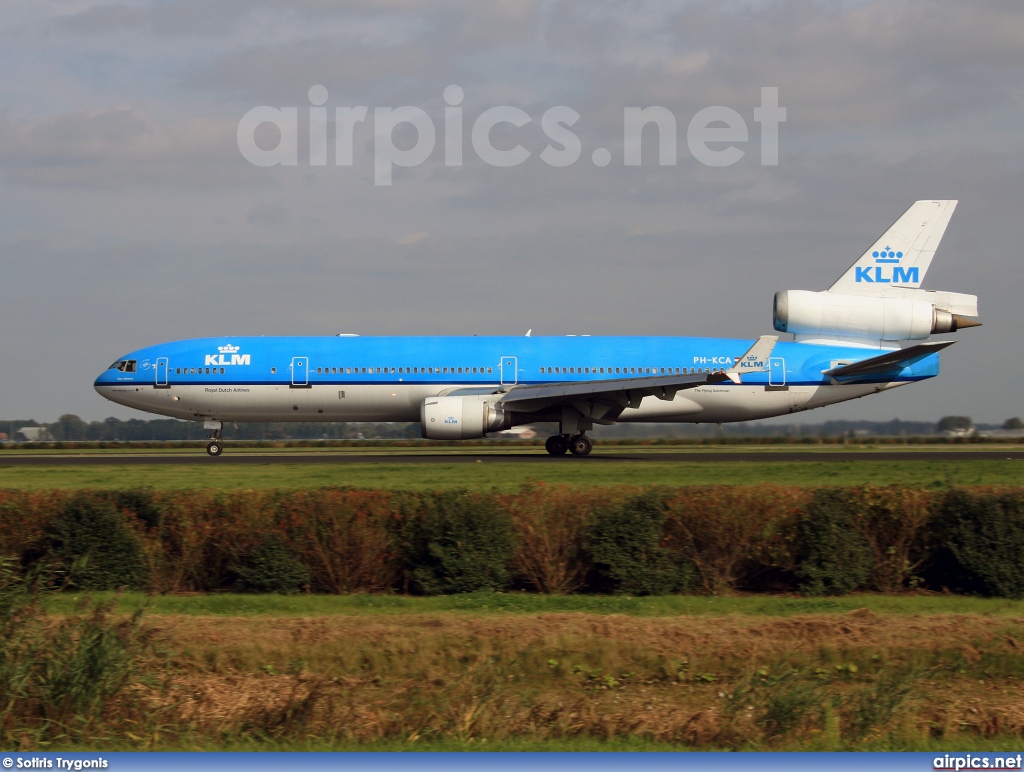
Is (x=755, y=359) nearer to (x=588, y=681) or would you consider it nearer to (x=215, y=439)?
(x=215, y=439)

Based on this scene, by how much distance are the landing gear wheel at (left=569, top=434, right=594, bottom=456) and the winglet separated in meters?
5.30

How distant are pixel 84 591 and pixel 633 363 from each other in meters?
24.4

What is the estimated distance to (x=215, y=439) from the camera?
3672cm

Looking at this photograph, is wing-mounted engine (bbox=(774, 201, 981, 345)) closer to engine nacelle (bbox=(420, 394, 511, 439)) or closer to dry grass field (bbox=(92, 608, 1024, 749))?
engine nacelle (bbox=(420, 394, 511, 439))

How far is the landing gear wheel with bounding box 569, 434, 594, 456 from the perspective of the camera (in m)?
34.6

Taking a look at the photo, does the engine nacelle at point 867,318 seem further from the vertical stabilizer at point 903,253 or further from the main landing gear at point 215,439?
the main landing gear at point 215,439

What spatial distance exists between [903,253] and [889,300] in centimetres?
224

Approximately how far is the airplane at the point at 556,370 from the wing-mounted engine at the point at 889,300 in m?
0.05

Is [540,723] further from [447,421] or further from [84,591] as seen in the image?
[447,421]

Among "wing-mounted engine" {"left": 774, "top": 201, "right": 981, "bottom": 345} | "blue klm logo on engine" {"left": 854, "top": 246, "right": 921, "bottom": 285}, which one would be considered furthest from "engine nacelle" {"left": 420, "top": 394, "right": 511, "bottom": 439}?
"blue klm logo on engine" {"left": 854, "top": 246, "right": 921, "bottom": 285}

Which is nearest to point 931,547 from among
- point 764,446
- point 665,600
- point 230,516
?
point 665,600

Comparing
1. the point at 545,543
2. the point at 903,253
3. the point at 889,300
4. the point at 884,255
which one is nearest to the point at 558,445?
the point at 889,300

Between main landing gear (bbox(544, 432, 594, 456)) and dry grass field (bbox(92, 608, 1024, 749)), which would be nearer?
dry grass field (bbox(92, 608, 1024, 749))

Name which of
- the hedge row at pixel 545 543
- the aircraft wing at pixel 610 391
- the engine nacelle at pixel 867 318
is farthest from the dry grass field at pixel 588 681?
the engine nacelle at pixel 867 318
